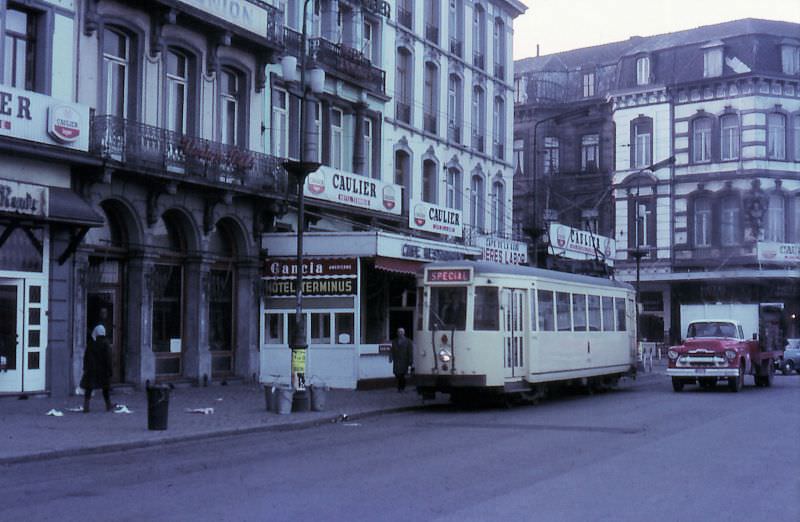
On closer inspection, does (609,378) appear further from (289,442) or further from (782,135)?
(782,135)

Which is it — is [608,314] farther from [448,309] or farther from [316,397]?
[316,397]

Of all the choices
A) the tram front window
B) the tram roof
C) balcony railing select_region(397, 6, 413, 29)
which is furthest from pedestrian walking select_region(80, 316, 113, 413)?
balcony railing select_region(397, 6, 413, 29)

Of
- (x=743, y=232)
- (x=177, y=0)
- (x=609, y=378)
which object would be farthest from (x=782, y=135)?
(x=177, y=0)

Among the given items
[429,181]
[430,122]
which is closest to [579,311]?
[429,181]

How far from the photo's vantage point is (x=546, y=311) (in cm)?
2520

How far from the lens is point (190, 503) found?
1061 cm

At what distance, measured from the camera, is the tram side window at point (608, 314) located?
29516 millimetres

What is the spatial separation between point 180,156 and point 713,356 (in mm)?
15139

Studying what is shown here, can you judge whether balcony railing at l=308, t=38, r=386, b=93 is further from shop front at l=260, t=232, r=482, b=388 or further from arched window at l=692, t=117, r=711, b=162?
arched window at l=692, t=117, r=711, b=162

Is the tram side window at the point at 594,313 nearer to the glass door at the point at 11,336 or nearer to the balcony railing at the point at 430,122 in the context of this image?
the balcony railing at the point at 430,122

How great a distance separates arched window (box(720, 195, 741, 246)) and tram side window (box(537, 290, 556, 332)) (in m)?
32.4

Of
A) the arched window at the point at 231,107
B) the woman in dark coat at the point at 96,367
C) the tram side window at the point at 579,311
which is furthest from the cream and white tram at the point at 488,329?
the arched window at the point at 231,107

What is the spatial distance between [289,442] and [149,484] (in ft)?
16.5

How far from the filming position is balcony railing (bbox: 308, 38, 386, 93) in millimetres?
32812
